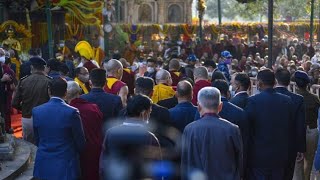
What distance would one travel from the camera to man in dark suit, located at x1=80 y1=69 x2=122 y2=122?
27.0 feet

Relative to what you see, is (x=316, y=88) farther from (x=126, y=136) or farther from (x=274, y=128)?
(x=126, y=136)

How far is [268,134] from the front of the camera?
24.8 feet

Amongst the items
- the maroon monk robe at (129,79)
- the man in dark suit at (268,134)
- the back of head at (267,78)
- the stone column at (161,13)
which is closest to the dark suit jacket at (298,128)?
the man in dark suit at (268,134)

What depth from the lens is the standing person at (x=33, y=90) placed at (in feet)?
31.3

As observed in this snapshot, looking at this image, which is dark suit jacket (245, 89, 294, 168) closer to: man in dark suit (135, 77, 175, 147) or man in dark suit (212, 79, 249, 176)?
man in dark suit (212, 79, 249, 176)

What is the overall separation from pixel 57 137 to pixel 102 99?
128 centimetres

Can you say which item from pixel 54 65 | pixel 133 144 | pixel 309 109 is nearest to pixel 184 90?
pixel 133 144

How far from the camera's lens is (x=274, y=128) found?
757cm

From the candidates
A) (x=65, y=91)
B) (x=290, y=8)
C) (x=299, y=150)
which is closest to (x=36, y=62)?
(x=65, y=91)

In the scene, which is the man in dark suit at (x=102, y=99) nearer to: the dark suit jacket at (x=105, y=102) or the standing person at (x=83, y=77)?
the dark suit jacket at (x=105, y=102)

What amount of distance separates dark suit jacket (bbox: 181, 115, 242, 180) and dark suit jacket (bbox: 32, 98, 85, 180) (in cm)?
128

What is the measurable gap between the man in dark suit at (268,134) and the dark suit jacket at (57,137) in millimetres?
1773

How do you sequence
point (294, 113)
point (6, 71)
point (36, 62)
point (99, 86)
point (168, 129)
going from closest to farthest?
point (168, 129) < point (294, 113) < point (99, 86) < point (36, 62) < point (6, 71)

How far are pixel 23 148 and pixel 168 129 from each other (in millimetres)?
3225
